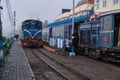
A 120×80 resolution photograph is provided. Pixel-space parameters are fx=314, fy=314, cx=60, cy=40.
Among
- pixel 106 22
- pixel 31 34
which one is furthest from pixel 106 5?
pixel 106 22

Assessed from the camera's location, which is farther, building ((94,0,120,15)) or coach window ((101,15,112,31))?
building ((94,0,120,15))

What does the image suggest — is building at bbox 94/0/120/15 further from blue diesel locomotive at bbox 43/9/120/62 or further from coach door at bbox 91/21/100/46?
coach door at bbox 91/21/100/46

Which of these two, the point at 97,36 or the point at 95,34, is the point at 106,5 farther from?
the point at 97,36

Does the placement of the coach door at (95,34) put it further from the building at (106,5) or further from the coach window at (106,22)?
the building at (106,5)

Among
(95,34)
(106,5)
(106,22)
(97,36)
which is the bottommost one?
(97,36)

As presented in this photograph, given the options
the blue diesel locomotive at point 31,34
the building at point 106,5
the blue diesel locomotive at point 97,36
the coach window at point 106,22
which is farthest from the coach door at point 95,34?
the building at point 106,5

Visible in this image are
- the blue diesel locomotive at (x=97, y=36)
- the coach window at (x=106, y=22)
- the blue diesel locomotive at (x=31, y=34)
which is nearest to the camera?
the blue diesel locomotive at (x=97, y=36)

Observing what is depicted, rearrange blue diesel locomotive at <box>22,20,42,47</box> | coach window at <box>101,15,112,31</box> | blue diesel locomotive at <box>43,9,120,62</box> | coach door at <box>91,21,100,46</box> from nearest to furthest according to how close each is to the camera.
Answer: blue diesel locomotive at <box>43,9,120,62</box> < coach window at <box>101,15,112,31</box> < coach door at <box>91,21,100,46</box> < blue diesel locomotive at <box>22,20,42,47</box>

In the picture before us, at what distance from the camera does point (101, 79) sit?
514 inches

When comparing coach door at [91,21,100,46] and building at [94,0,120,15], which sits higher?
building at [94,0,120,15]

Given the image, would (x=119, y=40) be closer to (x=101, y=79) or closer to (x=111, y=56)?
(x=111, y=56)

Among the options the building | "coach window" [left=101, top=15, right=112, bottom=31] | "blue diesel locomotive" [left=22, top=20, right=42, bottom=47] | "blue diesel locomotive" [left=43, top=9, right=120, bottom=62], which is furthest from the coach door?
the building

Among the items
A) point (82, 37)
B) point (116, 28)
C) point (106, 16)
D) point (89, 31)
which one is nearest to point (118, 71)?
point (116, 28)

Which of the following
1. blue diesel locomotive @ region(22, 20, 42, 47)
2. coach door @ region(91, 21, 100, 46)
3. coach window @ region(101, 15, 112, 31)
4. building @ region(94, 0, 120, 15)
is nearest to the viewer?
coach window @ region(101, 15, 112, 31)
